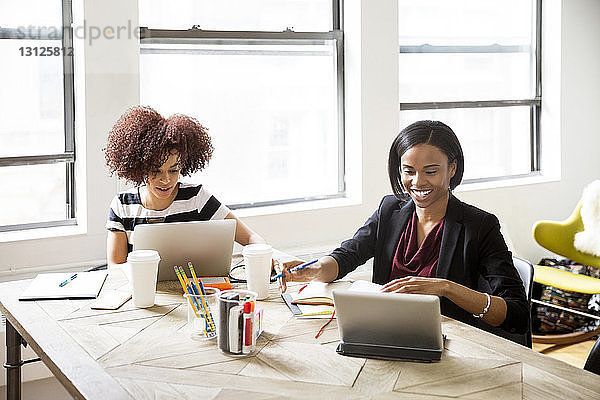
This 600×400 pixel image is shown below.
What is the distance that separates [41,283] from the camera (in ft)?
8.05

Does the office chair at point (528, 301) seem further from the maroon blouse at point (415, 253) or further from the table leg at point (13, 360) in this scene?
the table leg at point (13, 360)

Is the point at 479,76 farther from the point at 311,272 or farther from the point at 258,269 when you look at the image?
the point at 258,269

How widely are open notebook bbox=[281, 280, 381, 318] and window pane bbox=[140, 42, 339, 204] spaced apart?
160 centimetres

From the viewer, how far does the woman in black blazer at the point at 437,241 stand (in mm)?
2258

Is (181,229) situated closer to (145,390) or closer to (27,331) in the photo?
(27,331)

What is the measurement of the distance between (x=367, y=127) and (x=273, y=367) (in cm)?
249

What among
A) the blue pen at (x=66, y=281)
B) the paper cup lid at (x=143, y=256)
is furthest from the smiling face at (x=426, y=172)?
the blue pen at (x=66, y=281)

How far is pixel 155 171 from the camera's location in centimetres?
287

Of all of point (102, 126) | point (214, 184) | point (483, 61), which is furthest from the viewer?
point (483, 61)

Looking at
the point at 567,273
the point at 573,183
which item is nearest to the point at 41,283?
the point at 567,273

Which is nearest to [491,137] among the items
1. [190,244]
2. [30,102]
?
[30,102]

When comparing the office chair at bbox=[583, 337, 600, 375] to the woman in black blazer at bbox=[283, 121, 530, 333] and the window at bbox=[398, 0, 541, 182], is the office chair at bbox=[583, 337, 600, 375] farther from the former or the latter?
the window at bbox=[398, 0, 541, 182]

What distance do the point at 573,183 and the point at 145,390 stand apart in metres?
3.92

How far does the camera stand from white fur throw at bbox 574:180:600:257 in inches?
161
